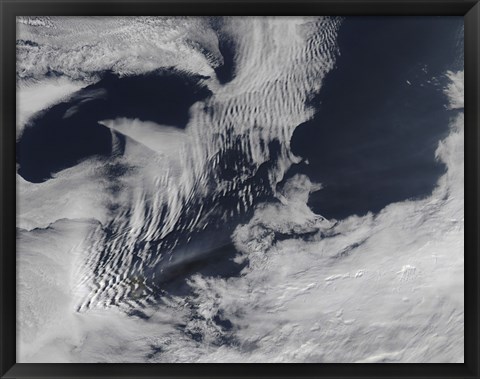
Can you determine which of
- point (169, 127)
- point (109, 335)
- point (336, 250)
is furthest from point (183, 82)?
point (109, 335)

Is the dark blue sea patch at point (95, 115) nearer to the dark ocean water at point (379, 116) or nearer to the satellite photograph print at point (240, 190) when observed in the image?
the satellite photograph print at point (240, 190)

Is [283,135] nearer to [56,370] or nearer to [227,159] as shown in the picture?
[227,159]

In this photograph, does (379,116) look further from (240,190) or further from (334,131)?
(240,190)

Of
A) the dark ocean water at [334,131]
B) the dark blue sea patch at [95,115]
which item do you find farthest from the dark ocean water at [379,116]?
the dark blue sea patch at [95,115]

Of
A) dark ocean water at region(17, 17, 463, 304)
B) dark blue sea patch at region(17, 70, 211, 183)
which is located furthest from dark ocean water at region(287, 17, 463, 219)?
Result: dark blue sea patch at region(17, 70, 211, 183)
